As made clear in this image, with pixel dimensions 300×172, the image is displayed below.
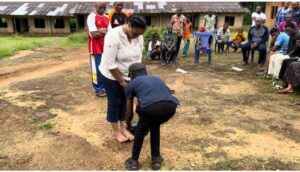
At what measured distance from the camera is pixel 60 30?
2681 cm

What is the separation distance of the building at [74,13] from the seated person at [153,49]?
14.2 meters

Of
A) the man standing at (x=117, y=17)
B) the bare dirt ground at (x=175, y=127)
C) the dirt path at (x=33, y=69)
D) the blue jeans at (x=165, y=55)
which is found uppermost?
the man standing at (x=117, y=17)

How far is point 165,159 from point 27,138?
76.8 inches

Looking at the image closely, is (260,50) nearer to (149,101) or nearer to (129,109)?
(129,109)

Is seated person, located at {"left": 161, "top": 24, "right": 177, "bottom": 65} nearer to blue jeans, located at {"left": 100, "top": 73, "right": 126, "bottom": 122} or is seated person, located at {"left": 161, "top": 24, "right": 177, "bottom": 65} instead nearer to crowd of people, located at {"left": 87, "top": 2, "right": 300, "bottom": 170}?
crowd of people, located at {"left": 87, "top": 2, "right": 300, "bottom": 170}

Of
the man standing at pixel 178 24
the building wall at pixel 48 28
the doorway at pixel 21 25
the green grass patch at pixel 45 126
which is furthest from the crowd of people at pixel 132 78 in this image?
the doorway at pixel 21 25

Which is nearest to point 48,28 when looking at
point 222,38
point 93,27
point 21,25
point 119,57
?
point 21,25

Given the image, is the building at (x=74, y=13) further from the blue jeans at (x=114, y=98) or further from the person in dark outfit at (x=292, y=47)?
the blue jeans at (x=114, y=98)

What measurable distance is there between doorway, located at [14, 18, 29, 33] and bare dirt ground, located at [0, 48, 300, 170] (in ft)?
69.1

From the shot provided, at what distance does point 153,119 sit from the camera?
320 centimetres

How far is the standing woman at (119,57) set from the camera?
3486 millimetres

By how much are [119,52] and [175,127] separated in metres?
1.64

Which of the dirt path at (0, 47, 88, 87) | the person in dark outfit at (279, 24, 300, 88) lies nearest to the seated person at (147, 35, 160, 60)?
the dirt path at (0, 47, 88, 87)

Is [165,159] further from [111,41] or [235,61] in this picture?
[235,61]
